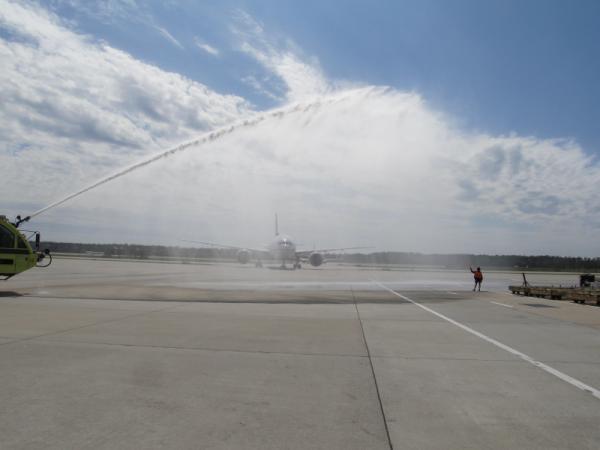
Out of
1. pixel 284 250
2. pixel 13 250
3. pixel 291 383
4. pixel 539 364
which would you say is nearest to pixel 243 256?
pixel 284 250

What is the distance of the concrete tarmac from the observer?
462 cm

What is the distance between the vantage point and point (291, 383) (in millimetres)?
6457

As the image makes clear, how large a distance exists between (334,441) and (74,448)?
251cm

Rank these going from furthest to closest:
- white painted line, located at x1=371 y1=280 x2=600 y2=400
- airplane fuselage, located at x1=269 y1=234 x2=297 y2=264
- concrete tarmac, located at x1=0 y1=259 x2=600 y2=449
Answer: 1. airplane fuselage, located at x1=269 y1=234 x2=297 y2=264
2. white painted line, located at x1=371 y1=280 x2=600 y2=400
3. concrete tarmac, located at x1=0 y1=259 x2=600 y2=449

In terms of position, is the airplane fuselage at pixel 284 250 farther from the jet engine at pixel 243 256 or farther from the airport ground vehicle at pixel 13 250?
the airport ground vehicle at pixel 13 250

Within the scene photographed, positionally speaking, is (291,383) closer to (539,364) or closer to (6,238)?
(539,364)

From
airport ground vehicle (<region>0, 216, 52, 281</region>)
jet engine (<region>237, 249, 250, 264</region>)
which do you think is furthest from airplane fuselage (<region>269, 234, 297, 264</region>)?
airport ground vehicle (<region>0, 216, 52, 281</region>)

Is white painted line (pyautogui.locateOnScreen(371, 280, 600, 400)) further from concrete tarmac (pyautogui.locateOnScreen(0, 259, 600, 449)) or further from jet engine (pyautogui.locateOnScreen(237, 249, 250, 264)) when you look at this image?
jet engine (pyautogui.locateOnScreen(237, 249, 250, 264))

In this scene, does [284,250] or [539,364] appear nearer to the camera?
[539,364]

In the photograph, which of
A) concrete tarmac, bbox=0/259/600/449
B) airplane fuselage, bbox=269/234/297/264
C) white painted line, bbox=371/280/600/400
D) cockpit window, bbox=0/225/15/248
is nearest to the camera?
concrete tarmac, bbox=0/259/600/449

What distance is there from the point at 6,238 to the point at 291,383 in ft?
55.1

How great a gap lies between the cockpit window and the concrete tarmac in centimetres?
673

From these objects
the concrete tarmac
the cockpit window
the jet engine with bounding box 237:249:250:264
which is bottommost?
A: the concrete tarmac

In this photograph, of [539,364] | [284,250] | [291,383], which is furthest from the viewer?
[284,250]
